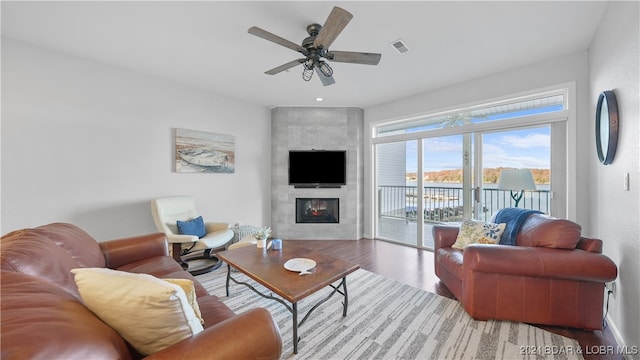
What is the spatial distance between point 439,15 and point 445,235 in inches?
84.3

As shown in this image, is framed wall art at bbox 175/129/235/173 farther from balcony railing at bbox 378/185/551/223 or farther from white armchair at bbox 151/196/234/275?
balcony railing at bbox 378/185/551/223

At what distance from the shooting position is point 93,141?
2.95 meters

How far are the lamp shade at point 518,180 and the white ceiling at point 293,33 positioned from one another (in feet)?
4.34

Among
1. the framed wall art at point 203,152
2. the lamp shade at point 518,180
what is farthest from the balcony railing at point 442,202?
the framed wall art at point 203,152

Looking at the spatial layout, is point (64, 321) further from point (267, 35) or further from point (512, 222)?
point (512, 222)

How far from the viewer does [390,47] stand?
2561 mm

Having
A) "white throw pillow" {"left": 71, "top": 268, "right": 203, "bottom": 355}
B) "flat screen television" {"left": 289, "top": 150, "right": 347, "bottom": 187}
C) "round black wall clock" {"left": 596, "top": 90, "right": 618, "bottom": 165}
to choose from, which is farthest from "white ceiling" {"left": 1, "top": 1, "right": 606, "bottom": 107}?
"white throw pillow" {"left": 71, "top": 268, "right": 203, "bottom": 355}

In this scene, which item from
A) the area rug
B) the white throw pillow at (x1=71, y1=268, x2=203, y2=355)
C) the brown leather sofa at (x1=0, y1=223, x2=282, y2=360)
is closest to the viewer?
the brown leather sofa at (x1=0, y1=223, x2=282, y2=360)

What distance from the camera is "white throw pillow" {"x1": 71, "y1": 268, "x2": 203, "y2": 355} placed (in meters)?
0.86

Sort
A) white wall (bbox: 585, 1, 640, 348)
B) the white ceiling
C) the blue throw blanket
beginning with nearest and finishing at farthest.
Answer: white wall (bbox: 585, 1, 640, 348)
the white ceiling
the blue throw blanket

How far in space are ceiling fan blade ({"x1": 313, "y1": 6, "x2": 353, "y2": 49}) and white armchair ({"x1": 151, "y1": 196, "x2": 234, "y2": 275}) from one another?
247 centimetres

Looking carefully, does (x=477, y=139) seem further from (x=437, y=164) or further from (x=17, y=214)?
(x=17, y=214)

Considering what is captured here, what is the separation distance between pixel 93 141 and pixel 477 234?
450 cm

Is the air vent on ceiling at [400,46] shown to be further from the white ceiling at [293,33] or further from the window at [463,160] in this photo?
the window at [463,160]
